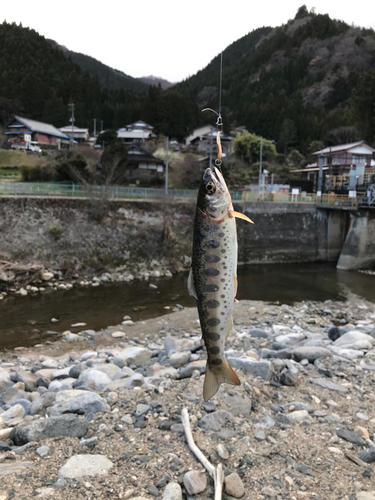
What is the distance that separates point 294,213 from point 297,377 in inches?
975

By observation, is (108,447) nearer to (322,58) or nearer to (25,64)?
(25,64)

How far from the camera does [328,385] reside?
6.71 metres

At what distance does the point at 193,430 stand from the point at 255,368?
2.03m

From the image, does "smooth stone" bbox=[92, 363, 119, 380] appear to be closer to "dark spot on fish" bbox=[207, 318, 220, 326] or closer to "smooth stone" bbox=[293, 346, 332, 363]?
"smooth stone" bbox=[293, 346, 332, 363]

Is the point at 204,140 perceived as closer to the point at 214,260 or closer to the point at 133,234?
the point at 133,234

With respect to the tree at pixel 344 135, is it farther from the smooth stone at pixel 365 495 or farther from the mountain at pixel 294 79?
the smooth stone at pixel 365 495

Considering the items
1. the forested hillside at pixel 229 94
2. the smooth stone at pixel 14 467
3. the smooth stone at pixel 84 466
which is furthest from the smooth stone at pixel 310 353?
the forested hillside at pixel 229 94

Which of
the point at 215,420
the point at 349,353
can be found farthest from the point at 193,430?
the point at 349,353

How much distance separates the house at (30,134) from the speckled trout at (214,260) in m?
49.0

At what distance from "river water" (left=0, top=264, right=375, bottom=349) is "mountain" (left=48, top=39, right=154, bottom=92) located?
99.6 metres

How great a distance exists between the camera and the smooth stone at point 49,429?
16.2 ft

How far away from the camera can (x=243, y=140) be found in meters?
51.3

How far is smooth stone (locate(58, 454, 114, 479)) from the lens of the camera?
4.17 metres

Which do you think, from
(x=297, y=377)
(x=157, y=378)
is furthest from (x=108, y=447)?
(x=297, y=377)
